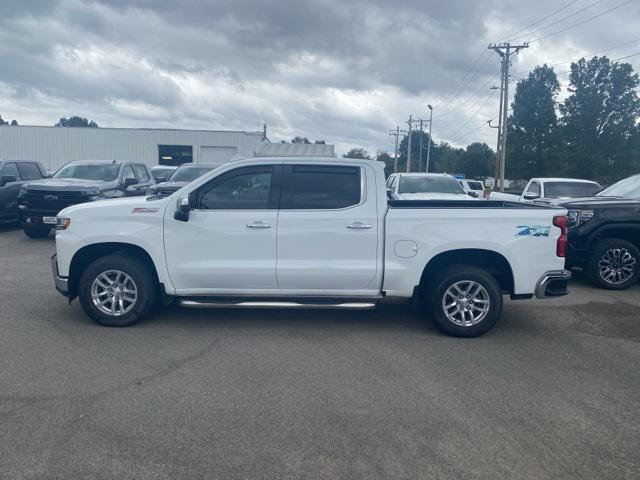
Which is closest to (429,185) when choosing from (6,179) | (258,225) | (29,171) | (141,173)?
(258,225)

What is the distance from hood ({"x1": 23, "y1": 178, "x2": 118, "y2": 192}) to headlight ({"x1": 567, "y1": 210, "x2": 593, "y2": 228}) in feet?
33.2

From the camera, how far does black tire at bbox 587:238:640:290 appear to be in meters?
9.20

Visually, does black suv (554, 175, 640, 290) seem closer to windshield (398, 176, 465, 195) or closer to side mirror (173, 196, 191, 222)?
windshield (398, 176, 465, 195)

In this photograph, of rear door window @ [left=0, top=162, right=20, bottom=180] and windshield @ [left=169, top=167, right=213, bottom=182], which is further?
windshield @ [left=169, top=167, right=213, bottom=182]

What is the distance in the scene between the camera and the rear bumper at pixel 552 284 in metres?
6.20

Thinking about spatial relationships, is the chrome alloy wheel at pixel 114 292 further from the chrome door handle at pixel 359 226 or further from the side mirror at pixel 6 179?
the side mirror at pixel 6 179

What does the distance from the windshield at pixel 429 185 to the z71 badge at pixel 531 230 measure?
7.24m

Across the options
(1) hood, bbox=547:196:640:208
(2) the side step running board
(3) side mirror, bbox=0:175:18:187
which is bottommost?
(2) the side step running board

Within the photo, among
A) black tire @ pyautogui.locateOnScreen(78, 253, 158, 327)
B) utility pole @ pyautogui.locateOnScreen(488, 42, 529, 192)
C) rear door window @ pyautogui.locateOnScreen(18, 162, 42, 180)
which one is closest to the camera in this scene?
black tire @ pyautogui.locateOnScreen(78, 253, 158, 327)

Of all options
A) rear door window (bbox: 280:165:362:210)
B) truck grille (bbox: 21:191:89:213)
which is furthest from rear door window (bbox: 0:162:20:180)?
rear door window (bbox: 280:165:362:210)

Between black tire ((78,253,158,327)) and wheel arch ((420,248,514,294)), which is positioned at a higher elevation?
wheel arch ((420,248,514,294))

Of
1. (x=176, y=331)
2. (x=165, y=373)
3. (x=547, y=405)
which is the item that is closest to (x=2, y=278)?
(x=176, y=331)

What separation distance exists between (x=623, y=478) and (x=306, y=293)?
360cm

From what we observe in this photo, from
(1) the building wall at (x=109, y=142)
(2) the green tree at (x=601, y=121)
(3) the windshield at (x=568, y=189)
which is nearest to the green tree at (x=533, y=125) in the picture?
(2) the green tree at (x=601, y=121)
